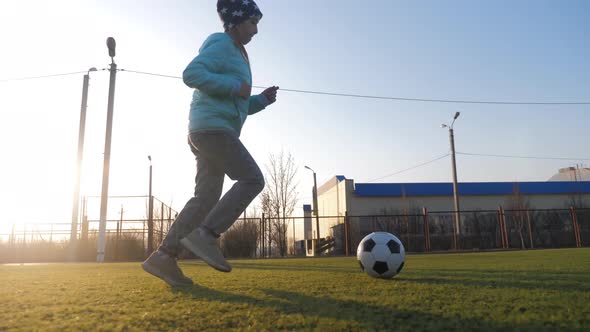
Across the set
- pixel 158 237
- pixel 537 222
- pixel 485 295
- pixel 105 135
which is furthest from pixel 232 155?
pixel 537 222

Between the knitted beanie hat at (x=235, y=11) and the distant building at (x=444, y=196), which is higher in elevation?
the distant building at (x=444, y=196)

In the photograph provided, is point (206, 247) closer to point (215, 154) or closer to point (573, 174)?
point (215, 154)

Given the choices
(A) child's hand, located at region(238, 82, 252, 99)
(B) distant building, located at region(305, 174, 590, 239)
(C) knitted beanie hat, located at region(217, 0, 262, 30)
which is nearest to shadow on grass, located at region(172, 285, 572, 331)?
(A) child's hand, located at region(238, 82, 252, 99)

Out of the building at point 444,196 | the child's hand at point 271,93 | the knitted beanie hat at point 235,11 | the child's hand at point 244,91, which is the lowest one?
the child's hand at point 244,91

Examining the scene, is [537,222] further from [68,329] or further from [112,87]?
[68,329]

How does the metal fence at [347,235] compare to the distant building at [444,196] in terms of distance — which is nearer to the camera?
the metal fence at [347,235]

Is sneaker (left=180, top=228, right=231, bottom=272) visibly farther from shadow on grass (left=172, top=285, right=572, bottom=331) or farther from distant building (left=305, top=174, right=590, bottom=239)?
distant building (left=305, top=174, right=590, bottom=239)

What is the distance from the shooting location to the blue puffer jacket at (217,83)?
258 cm

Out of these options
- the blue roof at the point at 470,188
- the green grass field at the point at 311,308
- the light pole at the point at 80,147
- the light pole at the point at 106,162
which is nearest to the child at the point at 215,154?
the green grass field at the point at 311,308

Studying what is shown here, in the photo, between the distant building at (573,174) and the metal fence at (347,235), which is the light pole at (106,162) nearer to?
the metal fence at (347,235)

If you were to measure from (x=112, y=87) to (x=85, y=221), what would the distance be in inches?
285

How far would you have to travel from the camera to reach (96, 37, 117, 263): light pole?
1272 cm

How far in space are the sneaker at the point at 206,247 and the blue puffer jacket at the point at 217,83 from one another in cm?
65

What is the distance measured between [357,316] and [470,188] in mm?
37589
